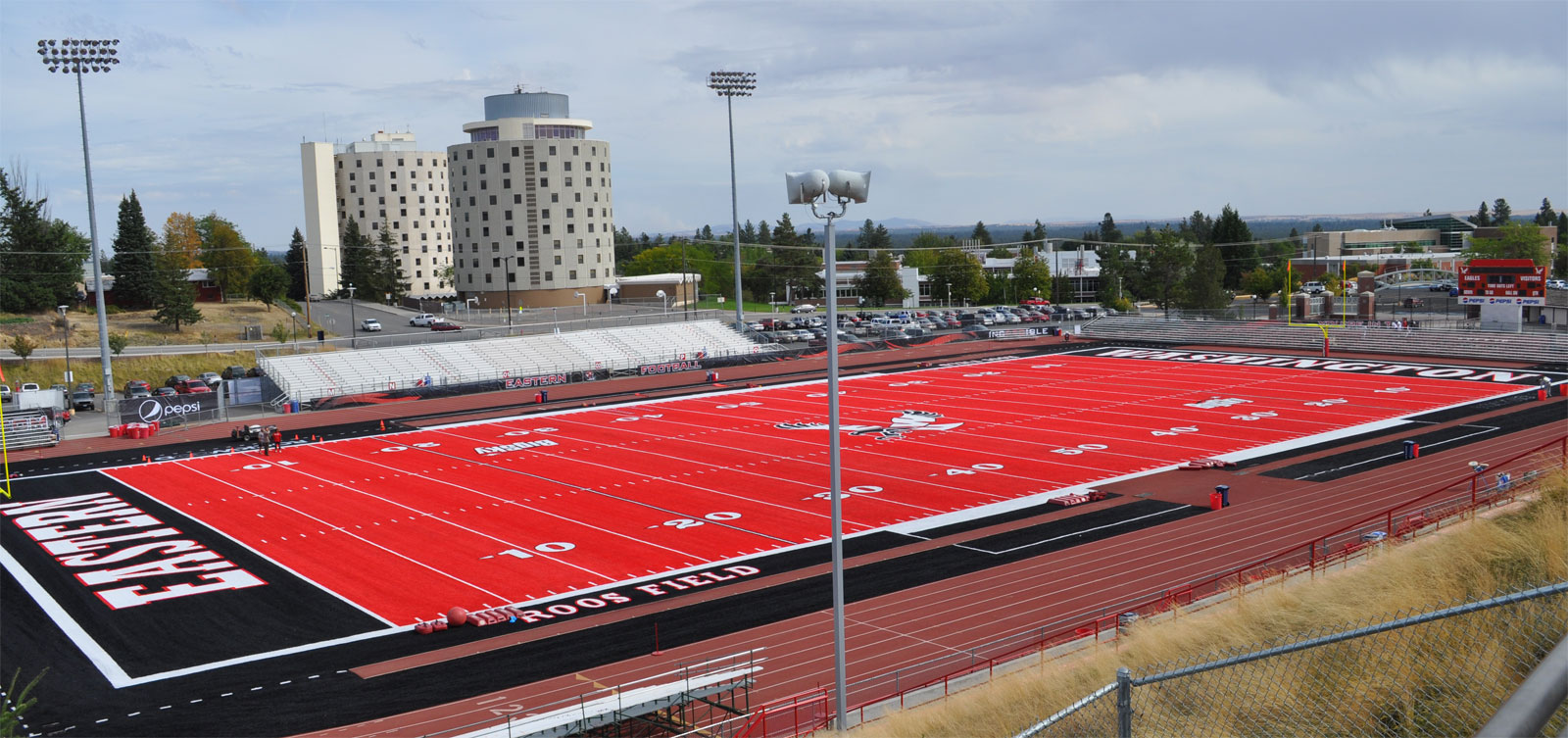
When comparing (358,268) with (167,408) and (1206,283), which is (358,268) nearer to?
(167,408)

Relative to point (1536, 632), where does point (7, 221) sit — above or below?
above

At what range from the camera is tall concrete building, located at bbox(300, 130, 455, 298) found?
128 m

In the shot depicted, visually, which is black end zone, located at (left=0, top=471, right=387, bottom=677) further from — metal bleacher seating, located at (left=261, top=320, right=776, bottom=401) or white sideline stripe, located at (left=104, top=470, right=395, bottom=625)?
metal bleacher seating, located at (left=261, top=320, right=776, bottom=401)

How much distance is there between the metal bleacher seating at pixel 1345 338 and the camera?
56797mm

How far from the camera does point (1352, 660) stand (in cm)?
1027

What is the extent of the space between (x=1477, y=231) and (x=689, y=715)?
6285 inches

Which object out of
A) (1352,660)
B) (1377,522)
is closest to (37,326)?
(1377,522)

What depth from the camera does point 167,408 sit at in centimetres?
Result: 4662

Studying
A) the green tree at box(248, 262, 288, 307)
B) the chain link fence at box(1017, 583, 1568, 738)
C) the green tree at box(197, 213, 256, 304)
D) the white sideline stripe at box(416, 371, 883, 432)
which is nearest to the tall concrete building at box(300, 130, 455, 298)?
the green tree at box(197, 213, 256, 304)

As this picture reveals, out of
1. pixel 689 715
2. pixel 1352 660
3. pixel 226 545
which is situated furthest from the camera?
pixel 226 545

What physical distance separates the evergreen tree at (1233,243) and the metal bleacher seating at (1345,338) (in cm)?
3844

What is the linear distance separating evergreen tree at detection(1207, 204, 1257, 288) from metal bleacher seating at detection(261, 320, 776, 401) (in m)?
60.2

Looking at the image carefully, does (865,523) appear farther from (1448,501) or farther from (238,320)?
(238,320)

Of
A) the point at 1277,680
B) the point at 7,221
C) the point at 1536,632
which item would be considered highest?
the point at 7,221
